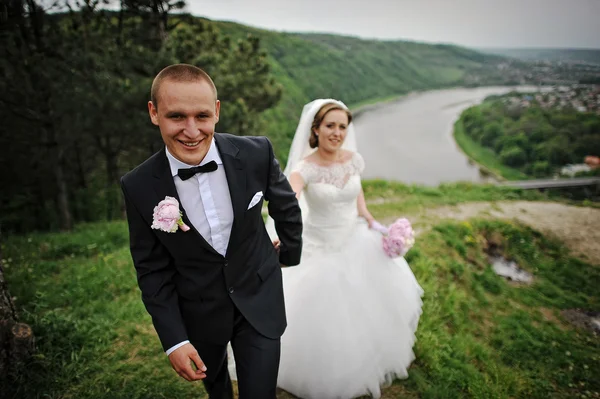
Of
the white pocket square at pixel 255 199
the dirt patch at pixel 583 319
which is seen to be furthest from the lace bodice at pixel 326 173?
the dirt patch at pixel 583 319

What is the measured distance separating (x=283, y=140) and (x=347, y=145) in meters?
31.3

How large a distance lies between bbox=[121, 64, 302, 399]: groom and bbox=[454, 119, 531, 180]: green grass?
40.5 m

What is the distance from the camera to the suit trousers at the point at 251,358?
1.84 m

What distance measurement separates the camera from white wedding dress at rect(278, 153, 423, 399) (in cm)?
277

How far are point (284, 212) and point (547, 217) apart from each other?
974 centimetres

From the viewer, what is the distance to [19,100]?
8.02 meters

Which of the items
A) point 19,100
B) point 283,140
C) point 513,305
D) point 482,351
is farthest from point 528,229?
point 283,140

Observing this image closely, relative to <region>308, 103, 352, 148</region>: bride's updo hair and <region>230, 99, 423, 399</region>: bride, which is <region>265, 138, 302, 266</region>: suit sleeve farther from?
<region>308, 103, 352, 148</region>: bride's updo hair

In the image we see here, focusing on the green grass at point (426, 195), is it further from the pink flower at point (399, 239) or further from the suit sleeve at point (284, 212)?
the suit sleeve at point (284, 212)

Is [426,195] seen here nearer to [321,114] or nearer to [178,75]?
[321,114]

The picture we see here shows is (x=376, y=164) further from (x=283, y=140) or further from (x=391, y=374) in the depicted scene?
(x=391, y=374)

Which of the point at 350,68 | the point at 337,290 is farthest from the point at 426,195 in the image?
the point at 350,68

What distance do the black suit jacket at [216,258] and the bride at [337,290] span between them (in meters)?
0.96

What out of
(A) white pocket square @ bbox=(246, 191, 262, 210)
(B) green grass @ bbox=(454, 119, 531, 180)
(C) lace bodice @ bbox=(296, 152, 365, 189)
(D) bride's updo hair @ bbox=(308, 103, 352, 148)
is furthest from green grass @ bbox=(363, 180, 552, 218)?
(B) green grass @ bbox=(454, 119, 531, 180)
